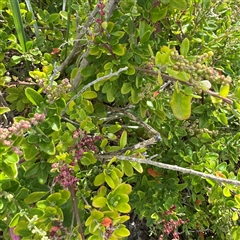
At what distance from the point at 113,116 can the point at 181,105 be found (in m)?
0.44

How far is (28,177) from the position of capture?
118 centimetres

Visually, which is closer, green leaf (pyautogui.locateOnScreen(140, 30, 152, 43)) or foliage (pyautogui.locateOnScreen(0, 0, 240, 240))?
foliage (pyautogui.locateOnScreen(0, 0, 240, 240))

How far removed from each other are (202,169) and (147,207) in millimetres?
282

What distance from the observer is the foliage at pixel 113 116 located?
1032 millimetres

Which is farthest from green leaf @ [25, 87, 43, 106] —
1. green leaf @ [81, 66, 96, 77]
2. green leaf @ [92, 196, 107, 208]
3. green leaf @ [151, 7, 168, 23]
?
green leaf @ [151, 7, 168, 23]

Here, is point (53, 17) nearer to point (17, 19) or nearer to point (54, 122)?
point (17, 19)

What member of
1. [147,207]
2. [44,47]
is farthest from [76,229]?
[44,47]

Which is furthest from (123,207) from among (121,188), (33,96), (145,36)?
(145,36)

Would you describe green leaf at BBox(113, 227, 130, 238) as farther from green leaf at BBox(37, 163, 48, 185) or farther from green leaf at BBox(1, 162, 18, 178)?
green leaf at BBox(1, 162, 18, 178)

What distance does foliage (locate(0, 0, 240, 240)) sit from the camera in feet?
3.39

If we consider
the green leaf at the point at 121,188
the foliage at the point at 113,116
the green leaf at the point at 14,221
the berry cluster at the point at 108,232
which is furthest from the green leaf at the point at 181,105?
the green leaf at the point at 14,221

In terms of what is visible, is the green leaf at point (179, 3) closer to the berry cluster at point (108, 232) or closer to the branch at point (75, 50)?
the branch at point (75, 50)

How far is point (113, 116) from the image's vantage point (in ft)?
4.64

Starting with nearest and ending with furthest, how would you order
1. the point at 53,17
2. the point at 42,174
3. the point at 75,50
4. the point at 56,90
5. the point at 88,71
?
the point at 56,90 < the point at 42,174 < the point at 88,71 < the point at 75,50 < the point at 53,17
